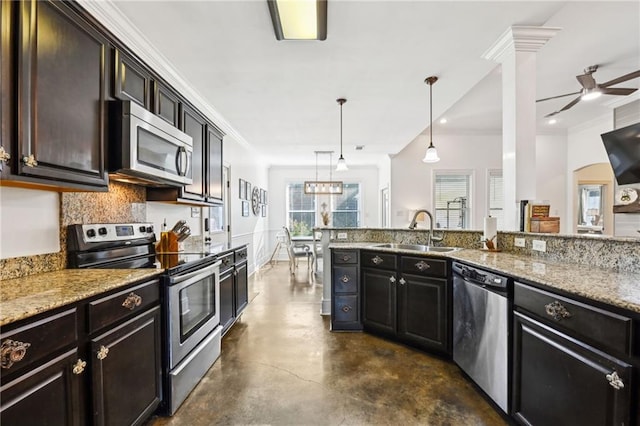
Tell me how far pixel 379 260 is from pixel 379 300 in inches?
15.2

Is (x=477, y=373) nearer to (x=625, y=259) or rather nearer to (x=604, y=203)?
(x=625, y=259)

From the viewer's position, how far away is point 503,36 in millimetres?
2172

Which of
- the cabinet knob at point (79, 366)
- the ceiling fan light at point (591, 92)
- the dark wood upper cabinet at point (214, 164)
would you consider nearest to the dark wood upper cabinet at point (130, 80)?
the dark wood upper cabinet at point (214, 164)

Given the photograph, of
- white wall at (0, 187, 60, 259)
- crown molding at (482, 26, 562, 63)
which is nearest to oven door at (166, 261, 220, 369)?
white wall at (0, 187, 60, 259)

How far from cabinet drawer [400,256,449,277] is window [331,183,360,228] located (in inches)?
222

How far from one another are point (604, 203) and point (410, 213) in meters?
3.67

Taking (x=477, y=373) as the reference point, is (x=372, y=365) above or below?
below

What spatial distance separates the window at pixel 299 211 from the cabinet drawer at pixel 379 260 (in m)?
5.33

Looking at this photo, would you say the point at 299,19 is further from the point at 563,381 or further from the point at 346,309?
the point at 346,309

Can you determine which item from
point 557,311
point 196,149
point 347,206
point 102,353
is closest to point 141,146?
point 196,149

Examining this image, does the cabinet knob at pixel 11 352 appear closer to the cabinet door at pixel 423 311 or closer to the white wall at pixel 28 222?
the white wall at pixel 28 222

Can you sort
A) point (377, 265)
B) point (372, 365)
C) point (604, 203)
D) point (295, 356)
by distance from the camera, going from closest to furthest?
1. point (372, 365)
2. point (295, 356)
3. point (377, 265)
4. point (604, 203)

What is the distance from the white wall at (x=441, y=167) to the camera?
5785 millimetres

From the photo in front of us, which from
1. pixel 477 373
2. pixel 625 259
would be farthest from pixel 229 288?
pixel 625 259
